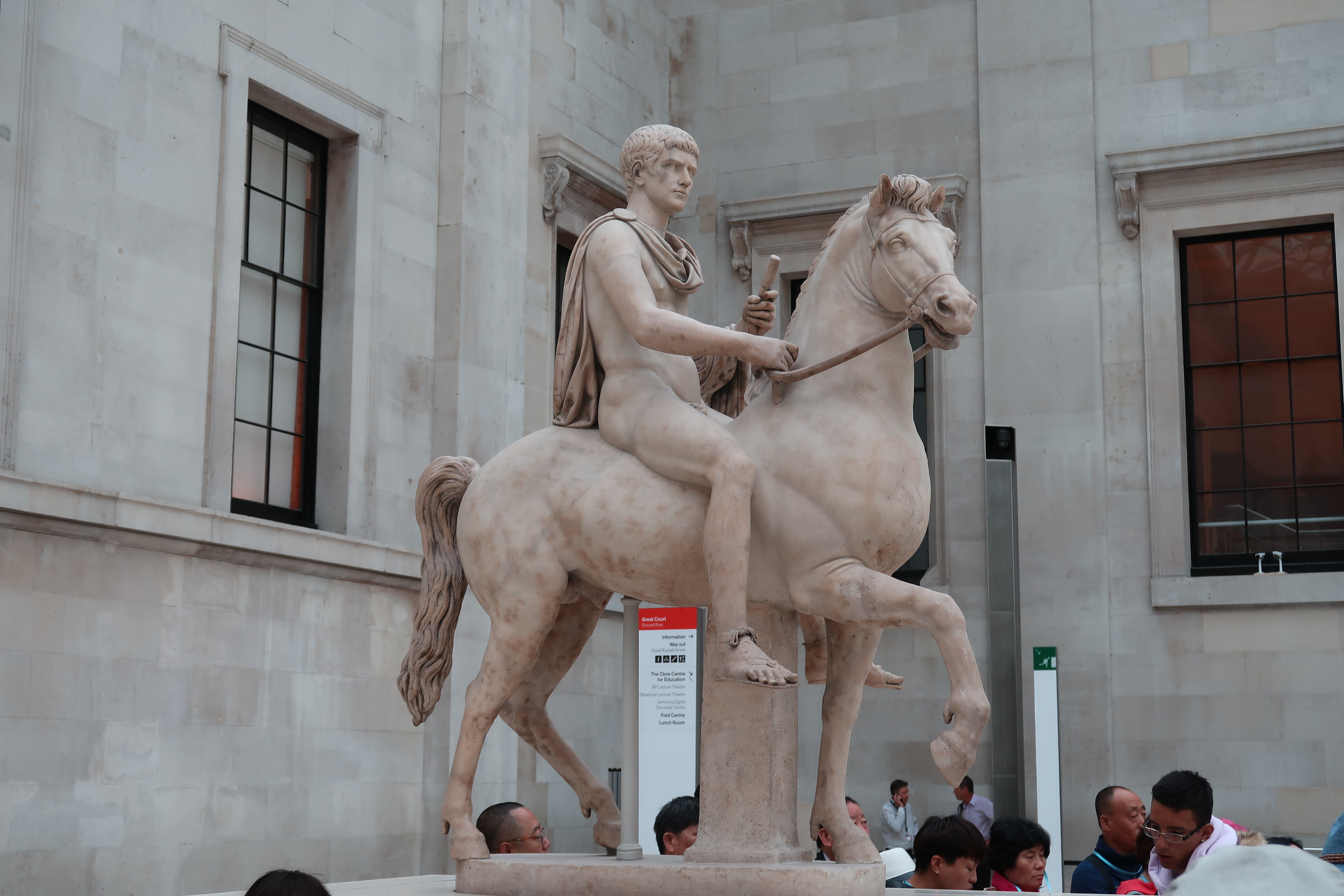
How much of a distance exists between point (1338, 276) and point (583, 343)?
34.6 ft

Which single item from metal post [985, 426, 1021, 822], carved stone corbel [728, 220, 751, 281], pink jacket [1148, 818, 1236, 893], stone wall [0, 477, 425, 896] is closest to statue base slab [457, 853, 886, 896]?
pink jacket [1148, 818, 1236, 893]

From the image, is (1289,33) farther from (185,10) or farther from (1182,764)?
(185,10)

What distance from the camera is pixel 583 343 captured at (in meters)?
5.73

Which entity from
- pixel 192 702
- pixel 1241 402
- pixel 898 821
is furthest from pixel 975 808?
pixel 192 702

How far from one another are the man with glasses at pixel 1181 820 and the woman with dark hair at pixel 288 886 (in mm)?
3374

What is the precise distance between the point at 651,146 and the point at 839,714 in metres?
2.42

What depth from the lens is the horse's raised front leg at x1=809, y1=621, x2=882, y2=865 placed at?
17.8 ft

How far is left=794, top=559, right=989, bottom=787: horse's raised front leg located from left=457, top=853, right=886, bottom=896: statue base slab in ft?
1.70

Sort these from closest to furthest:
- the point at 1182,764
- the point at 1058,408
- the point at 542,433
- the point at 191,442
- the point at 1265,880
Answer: the point at 1265,880 < the point at 542,433 < the point at 191,442 < the point at 1182,764 < the point at 1058,408

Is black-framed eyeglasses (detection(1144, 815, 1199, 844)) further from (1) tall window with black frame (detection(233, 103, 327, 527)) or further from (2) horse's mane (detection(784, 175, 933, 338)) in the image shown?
(1) tall window with black frame (detection(233, 103, 327, 527))

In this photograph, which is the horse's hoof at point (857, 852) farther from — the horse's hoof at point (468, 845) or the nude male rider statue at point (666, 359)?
the horse's hoof at point (468, 845)

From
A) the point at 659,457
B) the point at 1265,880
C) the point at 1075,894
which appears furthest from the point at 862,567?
the point at 1265,880

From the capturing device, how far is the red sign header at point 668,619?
1152 cm

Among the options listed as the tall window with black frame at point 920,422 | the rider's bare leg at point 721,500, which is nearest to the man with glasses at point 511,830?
the rider's bare leg at point 721,500
